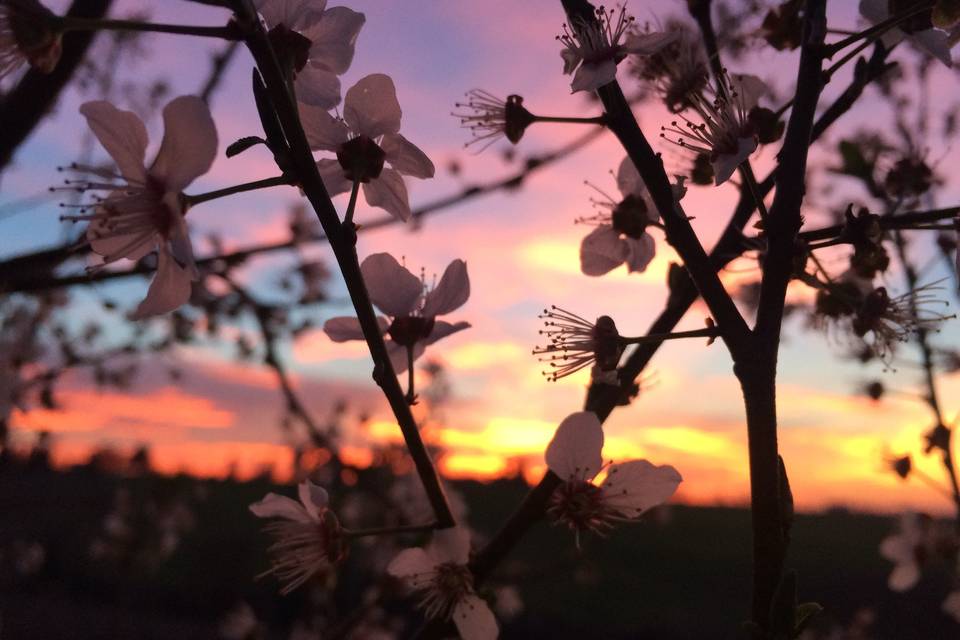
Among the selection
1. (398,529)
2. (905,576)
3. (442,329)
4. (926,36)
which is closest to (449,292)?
(442,329)

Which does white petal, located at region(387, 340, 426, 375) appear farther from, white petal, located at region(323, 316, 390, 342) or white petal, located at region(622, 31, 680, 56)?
white petal, located at region(622, 31, 680, 56)

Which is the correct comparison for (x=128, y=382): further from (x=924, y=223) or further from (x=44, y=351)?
(x=924, y=223)

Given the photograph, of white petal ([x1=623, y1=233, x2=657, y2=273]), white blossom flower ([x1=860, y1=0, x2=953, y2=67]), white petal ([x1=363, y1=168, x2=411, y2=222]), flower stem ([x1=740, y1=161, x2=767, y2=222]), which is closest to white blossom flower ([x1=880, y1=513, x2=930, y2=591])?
white petal ([x1=623, y1=233, x2=657, y2=273])

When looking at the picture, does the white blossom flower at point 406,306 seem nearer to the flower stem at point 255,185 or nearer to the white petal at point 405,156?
the white petal at point 405,156

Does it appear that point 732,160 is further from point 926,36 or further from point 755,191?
point 926,36

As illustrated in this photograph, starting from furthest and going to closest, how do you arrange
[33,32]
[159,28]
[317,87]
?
[317,87] < [33,32] < [159,28]

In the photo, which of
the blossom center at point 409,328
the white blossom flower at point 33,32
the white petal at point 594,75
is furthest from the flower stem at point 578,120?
the white blossom flower at point 33,32
